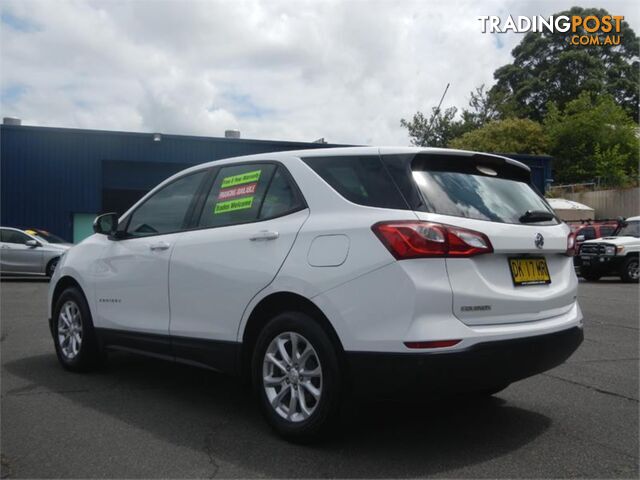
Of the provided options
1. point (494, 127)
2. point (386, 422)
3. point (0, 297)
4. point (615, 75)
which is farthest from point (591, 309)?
point (615, 75)

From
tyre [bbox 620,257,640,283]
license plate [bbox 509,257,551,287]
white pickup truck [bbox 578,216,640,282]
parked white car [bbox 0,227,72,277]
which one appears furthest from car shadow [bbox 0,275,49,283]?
license plate [bbox 509,257,551,287]

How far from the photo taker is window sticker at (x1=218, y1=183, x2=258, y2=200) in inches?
179

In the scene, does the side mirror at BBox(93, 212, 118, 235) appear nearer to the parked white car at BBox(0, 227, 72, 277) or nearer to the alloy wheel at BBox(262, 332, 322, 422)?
the alloy wheel at BBox(262, 332, 322, 422)

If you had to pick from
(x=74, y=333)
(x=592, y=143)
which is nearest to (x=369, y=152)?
(x=74, y=333)

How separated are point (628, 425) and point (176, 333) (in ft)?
10.1

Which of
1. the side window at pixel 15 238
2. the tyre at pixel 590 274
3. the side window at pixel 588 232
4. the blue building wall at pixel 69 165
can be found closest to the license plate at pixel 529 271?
the tyre at pixel 590 274

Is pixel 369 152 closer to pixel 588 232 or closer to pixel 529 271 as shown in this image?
pixel 529 271

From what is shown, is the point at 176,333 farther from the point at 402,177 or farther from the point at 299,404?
the point at 402,177

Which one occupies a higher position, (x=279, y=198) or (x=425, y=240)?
(x=279, y=198)

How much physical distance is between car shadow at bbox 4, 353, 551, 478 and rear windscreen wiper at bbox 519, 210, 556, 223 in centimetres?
132

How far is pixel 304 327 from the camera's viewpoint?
148 inches

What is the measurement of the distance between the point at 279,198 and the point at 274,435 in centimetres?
147

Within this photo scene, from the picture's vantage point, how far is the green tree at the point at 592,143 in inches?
1836

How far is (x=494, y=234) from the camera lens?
12.1ft
